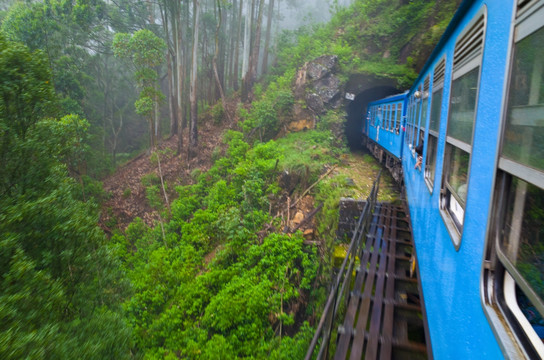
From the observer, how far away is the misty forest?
4.46 meters

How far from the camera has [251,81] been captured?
70.6ft

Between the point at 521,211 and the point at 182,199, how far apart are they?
13475mm

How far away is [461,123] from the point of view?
2152 millimetres

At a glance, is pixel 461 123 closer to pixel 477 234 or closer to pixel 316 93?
pixel 477 234

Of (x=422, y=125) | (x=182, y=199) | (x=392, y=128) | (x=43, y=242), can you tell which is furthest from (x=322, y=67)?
(x=43, y=242)

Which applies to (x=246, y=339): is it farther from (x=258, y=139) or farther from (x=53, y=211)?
(x=258, y=139)

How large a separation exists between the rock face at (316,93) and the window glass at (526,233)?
557 inches

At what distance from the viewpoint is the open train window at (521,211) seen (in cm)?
96

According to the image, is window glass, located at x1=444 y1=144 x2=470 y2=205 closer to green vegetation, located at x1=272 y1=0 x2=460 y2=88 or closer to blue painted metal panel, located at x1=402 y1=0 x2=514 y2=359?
blue painted metal panel, located at x1=402 y1=0 x2=514 y2=359

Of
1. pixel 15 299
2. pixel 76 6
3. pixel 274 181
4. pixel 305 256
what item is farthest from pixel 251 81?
pixel 15 299

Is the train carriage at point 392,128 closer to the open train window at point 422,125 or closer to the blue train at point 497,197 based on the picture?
the open train window at point 422,125

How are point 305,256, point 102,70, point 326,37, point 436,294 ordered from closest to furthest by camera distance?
point 436,294
point 305,256
point 326,37
point 102,70

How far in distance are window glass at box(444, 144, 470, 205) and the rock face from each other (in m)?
12.8

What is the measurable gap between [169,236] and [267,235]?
179 inches
